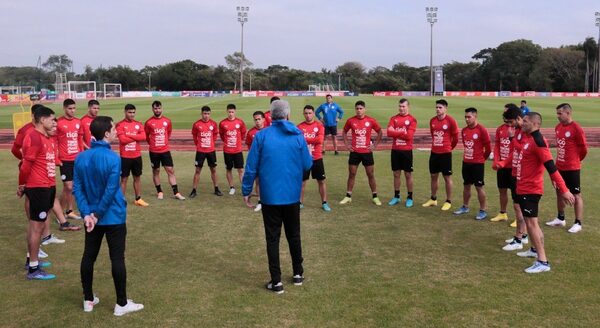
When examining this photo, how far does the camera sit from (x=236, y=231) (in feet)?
26.3

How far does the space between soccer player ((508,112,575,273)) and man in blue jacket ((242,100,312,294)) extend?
2.97m

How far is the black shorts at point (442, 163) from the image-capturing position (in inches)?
375

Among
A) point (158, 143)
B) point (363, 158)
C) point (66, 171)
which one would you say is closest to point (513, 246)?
point (363, 158)

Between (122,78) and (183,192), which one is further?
(122,78)

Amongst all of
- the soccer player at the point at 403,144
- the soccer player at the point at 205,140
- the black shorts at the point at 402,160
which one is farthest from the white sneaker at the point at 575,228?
the soccer player at the point at 205,140

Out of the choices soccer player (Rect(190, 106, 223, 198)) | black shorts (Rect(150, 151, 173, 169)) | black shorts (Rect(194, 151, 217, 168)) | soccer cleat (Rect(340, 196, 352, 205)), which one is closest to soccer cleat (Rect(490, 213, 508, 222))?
soccer cleat (Rect(340, 196, 352, 205))

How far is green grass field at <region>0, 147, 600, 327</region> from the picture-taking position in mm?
4867

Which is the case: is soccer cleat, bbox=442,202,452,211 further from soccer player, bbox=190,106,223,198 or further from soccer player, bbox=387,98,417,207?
soccer player, bbox=190,106,223,198

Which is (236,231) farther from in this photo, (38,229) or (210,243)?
(38,229)

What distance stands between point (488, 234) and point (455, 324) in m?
3.53

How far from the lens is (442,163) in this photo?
31.3 feet

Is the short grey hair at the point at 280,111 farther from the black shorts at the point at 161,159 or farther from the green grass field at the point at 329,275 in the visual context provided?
the black shorts at the point at 161,159

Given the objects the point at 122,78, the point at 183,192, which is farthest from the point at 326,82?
the point at 183,192

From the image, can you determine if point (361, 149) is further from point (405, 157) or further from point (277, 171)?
point (277, 171)
